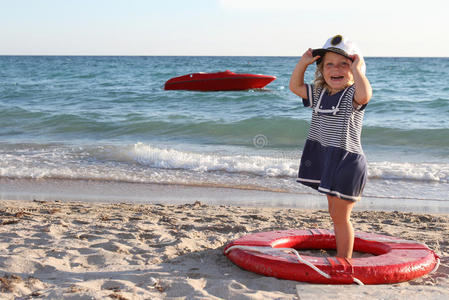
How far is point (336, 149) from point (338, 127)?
13 cm

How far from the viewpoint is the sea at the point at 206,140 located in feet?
22.7

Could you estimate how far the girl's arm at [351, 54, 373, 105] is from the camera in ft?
9.08

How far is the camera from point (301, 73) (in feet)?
10.2

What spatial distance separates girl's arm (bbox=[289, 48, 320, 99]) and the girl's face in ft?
0.31

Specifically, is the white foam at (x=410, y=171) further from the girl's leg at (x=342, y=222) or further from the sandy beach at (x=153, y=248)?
the girl's leg at (x=342, y=222)

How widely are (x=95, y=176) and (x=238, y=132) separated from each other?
202 inches

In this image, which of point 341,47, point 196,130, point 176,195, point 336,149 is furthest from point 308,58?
point 196,130

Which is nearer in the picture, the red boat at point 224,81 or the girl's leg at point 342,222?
the girl's leg at point 342,222

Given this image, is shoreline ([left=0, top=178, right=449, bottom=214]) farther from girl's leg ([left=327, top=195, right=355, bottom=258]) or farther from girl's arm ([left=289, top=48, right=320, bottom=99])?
girl's arm ([left=289, top=48, right=320, bottom=99])

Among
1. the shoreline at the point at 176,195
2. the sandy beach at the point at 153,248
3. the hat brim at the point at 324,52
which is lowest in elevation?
the shoreline at the point at 176,195

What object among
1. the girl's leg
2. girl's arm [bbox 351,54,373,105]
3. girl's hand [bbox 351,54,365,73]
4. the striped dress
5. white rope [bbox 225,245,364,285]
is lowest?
white rope [bbox 225,245,364,285]

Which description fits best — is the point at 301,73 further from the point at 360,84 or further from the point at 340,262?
the point at 340,262

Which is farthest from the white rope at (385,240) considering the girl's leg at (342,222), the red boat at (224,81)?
the red boat at (224,81)

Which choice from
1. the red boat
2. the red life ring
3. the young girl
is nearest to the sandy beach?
the red life ring
